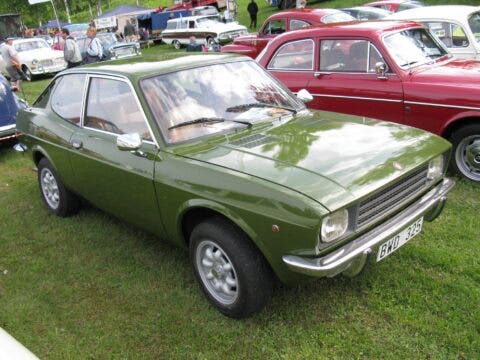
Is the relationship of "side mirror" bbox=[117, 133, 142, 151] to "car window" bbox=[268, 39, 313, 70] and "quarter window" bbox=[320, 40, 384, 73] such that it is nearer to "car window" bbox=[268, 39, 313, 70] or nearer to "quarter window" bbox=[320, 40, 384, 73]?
"quarter window" bbox=[320, 40, 384, 73]

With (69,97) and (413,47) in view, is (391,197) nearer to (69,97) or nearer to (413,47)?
(69,97)

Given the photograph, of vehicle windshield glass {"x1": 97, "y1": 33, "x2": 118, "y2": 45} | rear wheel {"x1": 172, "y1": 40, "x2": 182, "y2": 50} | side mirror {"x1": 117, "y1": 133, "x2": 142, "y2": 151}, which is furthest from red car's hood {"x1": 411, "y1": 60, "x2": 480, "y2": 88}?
rear wheel {"x1": 172, "y1": 40, "x2": 182, "y2": 50}

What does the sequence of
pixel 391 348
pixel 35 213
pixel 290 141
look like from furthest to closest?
1. pixel 35 213
2. pixel 290 141
3. pixel 391 348

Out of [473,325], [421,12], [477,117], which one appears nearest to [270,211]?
[473,325]

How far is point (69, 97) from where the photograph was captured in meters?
4.77

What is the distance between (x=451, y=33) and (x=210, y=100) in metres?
5.50

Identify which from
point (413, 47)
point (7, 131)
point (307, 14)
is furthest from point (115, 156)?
point (307, 14)

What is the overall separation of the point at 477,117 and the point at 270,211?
3.27m

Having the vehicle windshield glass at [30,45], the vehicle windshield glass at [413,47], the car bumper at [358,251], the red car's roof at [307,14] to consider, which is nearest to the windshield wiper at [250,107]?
the car bumper at [358,251]

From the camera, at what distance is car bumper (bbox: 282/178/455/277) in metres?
2.75

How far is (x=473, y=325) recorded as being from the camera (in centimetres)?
311

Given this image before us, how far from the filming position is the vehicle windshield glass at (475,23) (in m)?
7.58

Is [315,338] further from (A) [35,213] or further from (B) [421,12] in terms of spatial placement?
(B) [421,12]

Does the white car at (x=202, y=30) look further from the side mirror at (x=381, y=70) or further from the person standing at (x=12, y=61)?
the side mirror at (x=381, y=70)
